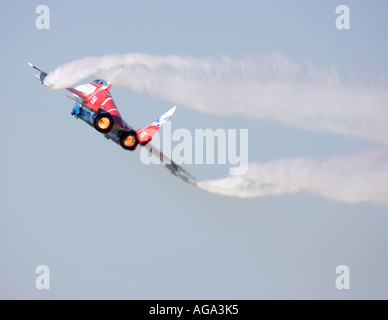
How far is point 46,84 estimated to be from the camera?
3466 cm

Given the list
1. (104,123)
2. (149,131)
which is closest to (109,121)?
(104,123)

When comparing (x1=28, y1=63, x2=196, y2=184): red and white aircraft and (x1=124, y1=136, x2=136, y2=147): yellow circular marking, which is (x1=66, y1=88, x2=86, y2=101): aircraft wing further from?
(x1=124, y1=136, x2=136, y2=147): yellow circular marking

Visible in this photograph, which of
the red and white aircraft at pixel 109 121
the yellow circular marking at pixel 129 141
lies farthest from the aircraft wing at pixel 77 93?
the yellow circular marking at pixel 129 141

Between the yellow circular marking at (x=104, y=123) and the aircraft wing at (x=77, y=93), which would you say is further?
the aircraft wing at (x=77, y=93)

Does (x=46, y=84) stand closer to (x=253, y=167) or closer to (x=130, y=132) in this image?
(x=130, y=132)

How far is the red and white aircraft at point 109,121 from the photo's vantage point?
3325 cm

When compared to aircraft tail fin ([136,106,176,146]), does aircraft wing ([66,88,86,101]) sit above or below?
above

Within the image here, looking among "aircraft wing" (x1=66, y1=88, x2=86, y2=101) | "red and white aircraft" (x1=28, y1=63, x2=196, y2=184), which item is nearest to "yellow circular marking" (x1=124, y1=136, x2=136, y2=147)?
"red and white aircraft" (x1=28, y1=63, x2=196, y2=184)

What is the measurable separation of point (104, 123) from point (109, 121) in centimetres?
26

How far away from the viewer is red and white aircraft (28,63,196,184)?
33.2 metres

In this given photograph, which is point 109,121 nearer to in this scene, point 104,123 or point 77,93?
point 104,123

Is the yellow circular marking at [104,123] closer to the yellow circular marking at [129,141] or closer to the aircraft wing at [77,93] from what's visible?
the yellow circular marking at [129,141]
